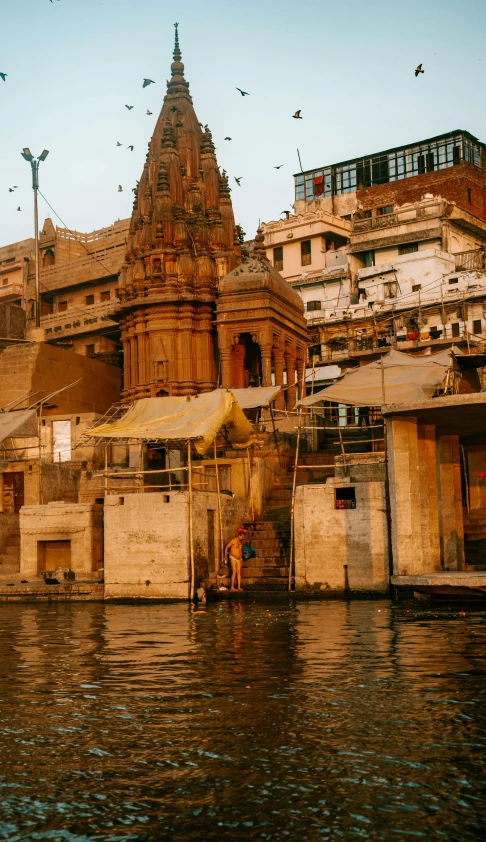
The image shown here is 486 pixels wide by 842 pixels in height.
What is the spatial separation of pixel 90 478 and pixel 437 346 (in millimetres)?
17557

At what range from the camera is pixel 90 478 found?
97.0 feet

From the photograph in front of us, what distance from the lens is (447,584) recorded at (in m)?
17.4

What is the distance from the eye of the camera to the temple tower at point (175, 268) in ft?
115

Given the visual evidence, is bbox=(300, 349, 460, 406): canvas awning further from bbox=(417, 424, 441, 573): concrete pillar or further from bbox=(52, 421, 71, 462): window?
bbox=(52, 421, 71, 462): window

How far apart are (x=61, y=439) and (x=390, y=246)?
23.0 meters

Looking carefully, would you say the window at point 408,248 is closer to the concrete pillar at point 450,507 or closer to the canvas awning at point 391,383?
the canvas awning at point 391,383

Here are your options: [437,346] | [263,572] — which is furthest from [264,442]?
[437,346]

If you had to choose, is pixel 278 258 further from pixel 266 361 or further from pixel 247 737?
pixel 247 737

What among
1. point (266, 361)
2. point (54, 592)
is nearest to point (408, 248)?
point (266, 361)

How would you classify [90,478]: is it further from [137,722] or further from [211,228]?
[137,722]

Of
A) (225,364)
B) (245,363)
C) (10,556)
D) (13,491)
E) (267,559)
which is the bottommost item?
(267,559)

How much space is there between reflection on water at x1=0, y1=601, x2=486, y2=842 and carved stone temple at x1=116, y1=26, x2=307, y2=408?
20333 millimetres

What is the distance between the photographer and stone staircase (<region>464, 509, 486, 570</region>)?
74.1 ft

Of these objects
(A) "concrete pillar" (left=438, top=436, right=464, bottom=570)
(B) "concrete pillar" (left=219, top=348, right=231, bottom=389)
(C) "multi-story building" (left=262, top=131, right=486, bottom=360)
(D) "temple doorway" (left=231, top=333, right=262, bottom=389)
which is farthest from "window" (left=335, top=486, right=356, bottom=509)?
(C) "multi-story building" (left=262, top=131, right=486, bottom=360)
